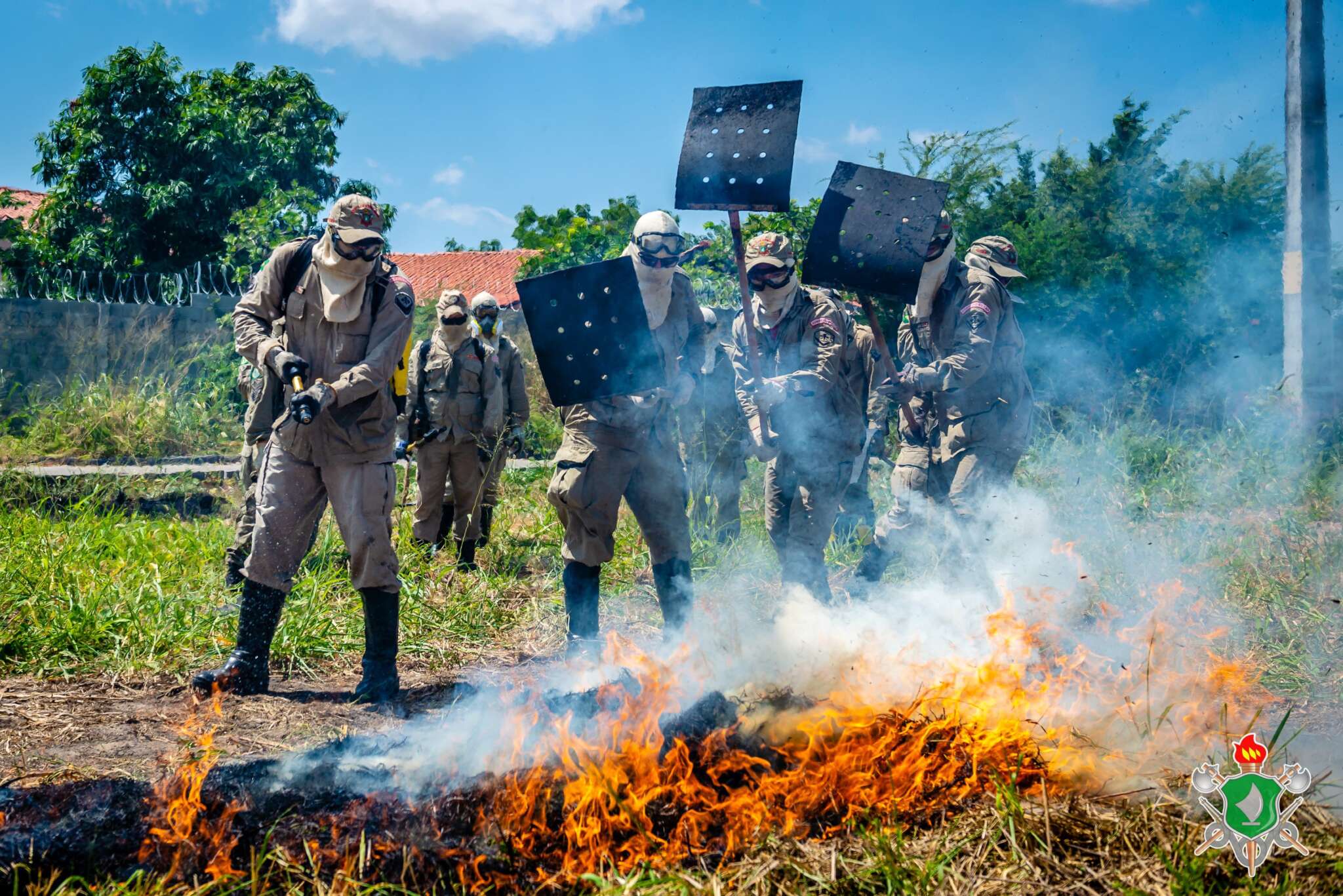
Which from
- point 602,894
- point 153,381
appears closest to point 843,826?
point 602,894

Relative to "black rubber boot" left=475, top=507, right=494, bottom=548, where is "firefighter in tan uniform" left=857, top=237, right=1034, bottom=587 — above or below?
above

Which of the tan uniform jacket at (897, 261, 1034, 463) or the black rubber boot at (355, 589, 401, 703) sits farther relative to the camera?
the tan uniform jacket at (897, 261, 1034, 463)

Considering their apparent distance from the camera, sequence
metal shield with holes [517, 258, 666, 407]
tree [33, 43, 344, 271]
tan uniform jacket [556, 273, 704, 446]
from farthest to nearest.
A: tree [33, 43, 344, 271] → tan uniform jacket [556, 273, 704, 446] → metal shield with holes [517, 258, 666, 407]

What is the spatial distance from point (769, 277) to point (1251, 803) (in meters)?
3.24

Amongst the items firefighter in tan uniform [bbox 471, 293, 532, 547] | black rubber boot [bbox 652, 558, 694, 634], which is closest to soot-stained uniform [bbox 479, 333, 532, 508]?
firefighter in tan uniform [bbox 471, 293, 532, 547]

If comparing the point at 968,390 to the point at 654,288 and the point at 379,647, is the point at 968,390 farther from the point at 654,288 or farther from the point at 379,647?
the point at 379,647

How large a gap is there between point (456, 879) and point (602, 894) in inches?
14.4

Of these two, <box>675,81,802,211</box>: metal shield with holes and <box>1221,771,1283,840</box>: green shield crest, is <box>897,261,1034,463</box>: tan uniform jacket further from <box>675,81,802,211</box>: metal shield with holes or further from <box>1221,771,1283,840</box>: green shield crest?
<box>1221,771,1283,840</box>: green shield crest

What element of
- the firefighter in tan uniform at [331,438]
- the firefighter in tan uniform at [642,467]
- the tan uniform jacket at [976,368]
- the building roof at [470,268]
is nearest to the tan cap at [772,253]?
the firefighter in tan uniform at [642,467]

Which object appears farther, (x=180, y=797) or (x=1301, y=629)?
(x=1301, y=629)

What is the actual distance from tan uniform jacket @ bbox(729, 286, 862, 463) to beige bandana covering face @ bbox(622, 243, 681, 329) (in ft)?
2.50

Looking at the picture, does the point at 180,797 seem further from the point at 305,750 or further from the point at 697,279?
the point at 697,279

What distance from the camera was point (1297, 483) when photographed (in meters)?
6.20

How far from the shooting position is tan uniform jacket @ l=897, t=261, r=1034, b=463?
466 cm
